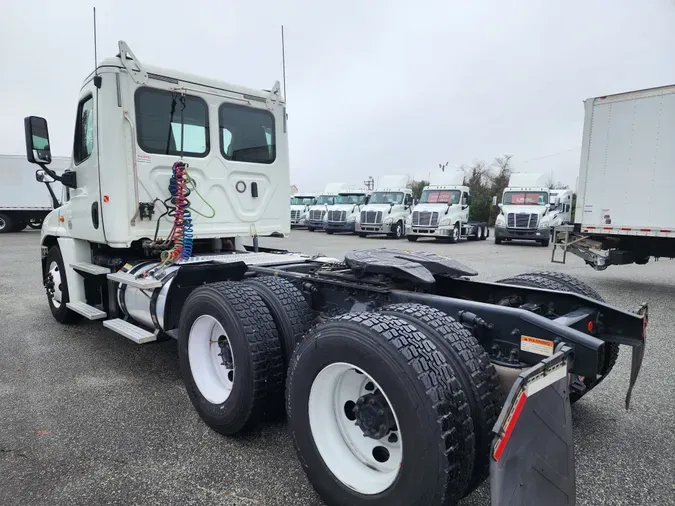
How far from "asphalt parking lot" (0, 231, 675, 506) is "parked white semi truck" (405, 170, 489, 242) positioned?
16.1m

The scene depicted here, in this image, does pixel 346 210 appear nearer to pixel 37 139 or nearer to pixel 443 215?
pixel 443 215

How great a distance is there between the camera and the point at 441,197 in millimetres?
22234

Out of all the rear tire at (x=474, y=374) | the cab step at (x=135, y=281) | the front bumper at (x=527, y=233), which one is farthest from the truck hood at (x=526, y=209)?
the rear tire at (x=474, y=374)

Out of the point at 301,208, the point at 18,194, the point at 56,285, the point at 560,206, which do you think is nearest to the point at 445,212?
the point at 560,206

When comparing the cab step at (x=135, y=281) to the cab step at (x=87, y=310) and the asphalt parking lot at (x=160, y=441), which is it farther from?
the asphalt parking lot at (x=160, y=441)

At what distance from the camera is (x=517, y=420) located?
5.65 ft

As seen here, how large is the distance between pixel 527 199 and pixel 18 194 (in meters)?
25.1

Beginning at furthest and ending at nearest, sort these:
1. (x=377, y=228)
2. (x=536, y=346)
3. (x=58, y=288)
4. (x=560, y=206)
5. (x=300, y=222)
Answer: (x=300, y=222)
(x=377, y=228)
(x=560, y=206)
(x=58, y=288)
(x=536, y=346)

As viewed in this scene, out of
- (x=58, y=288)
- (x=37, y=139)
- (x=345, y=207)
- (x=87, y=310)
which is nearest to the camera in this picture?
(x=37, y=139)

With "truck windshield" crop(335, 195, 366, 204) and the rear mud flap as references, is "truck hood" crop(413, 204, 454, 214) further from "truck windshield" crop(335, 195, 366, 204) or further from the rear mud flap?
the rear mud flap

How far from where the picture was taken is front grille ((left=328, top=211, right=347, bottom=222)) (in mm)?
26000

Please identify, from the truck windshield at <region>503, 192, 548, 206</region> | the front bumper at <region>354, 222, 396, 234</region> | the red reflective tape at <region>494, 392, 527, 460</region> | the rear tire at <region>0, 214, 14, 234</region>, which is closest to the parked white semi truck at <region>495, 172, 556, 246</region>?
the truck windshield at <region>503, 192, 548, 206</region>

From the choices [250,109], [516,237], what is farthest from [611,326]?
[516,237]

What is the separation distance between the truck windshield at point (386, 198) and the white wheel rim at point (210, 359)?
2137 cm
